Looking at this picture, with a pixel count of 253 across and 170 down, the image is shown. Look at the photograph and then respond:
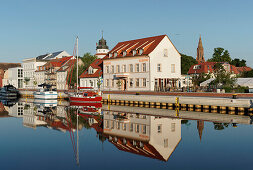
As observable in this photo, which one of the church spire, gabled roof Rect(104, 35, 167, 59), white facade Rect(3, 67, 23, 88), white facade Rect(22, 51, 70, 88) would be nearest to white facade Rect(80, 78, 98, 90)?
gabled roof Rect(104, 35, 167, 59)

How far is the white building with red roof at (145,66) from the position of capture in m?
62.4

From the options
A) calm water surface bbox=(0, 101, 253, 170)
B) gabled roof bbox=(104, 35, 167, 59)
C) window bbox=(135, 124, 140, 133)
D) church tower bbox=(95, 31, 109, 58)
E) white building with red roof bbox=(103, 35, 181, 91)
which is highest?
church tower bbox=(95, 31, 109, 58)

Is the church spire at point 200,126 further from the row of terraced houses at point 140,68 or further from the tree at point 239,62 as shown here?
the tree at point 239,62

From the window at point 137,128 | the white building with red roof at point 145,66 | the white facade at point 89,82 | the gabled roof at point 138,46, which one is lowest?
the window at point 137,128

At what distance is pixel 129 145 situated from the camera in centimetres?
2275

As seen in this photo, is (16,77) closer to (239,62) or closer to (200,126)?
(239,62)

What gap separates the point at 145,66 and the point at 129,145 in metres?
41.1

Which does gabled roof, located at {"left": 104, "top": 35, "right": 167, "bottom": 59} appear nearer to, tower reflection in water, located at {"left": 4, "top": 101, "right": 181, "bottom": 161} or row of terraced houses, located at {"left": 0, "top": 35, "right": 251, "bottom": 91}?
row of terraced houses, located at {"left": 0, "top": 35, "right": 251, "bottom": 91}

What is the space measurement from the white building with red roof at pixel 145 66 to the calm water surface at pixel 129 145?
92.7 feet

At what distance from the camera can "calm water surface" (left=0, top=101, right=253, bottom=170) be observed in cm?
1792

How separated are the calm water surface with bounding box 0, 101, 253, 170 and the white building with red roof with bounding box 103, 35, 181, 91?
28.2 metres

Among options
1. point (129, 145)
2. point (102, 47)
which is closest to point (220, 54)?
point (102, 47)

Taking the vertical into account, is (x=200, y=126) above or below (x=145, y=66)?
below

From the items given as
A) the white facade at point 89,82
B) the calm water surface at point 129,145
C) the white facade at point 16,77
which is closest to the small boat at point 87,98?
the white facade at point 89,82
